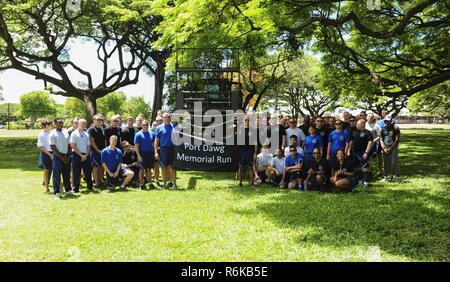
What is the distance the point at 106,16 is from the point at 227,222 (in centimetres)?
1921

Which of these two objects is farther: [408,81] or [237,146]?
[408,81]

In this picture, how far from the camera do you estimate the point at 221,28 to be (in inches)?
440

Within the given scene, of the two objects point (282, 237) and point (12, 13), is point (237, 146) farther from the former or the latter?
point (12, 13)

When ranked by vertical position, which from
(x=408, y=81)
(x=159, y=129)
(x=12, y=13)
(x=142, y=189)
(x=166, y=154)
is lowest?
(x=142, y=189)

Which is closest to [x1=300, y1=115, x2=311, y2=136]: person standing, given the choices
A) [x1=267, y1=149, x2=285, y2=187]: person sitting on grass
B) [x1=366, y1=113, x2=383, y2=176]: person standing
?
[x1=267, y1=149, x2=285, y2=187]: person sitting on grass

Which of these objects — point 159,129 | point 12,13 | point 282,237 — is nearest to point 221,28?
point 159,129

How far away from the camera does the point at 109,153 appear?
1102cm

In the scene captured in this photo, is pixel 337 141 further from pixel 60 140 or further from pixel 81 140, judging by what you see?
pixel 60 140

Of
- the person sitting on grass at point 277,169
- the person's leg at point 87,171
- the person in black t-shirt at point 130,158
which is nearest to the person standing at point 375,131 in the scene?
the person sitting on grass at point 277,169

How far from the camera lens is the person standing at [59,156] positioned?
31.9 ft

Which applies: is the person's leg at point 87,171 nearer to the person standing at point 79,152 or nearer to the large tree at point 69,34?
the person standing at point 79,152

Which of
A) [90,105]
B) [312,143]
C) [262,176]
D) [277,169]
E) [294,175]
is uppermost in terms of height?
[90,105]

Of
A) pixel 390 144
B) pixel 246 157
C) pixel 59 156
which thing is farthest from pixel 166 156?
pixel 390 144

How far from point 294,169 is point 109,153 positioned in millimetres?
5034
